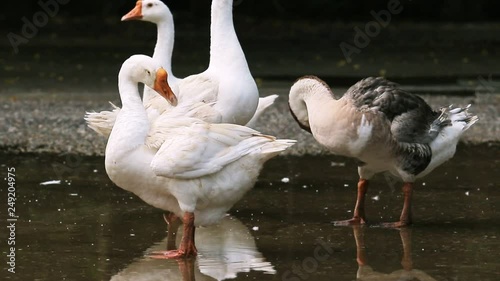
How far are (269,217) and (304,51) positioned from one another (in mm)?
13855

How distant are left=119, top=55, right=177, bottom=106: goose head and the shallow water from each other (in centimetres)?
118

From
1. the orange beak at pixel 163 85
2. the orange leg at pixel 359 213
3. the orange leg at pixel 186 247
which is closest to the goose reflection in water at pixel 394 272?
the orange leg at pixel 359 213

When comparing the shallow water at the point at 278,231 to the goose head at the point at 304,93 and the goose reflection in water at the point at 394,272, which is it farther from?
the goose head at the point at 304,93

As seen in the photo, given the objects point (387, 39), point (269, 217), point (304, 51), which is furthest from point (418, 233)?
point (387, 39)

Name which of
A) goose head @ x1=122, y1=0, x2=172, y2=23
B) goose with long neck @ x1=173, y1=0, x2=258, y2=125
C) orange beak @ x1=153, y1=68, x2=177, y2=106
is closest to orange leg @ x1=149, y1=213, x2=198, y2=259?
orange beak @ x1=153, y1=68, x2=177, y2=106

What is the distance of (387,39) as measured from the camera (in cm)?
2439

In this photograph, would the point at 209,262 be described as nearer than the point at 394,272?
No

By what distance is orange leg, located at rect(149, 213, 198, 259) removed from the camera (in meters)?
7.15

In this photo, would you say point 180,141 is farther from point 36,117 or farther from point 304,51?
point 304,51

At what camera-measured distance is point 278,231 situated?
318 inches

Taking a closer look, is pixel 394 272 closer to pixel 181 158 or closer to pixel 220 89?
pixel 181 158

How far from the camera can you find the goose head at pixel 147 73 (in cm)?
772

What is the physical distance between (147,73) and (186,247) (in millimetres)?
1432

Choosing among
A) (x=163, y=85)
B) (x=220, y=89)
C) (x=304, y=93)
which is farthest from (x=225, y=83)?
(x=163, y=85)
